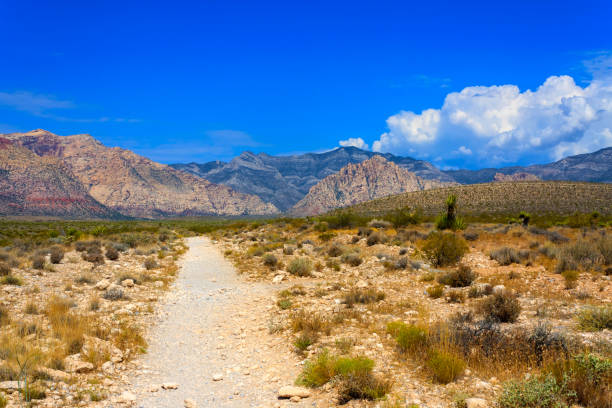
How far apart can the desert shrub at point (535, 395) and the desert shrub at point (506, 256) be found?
1112 cm

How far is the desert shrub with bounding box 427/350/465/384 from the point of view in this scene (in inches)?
212

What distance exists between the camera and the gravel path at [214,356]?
5828 mm

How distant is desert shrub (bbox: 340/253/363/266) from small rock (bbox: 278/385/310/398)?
1238cm

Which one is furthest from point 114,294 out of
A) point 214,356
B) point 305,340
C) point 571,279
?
point 571,279

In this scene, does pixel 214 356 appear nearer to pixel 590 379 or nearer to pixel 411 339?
pixel 411 339

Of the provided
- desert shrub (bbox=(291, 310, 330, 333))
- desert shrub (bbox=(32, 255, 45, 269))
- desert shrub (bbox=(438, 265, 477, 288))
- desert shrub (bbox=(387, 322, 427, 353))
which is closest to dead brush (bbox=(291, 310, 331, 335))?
desert shrub (bbox=(291, 310, 330, 333))

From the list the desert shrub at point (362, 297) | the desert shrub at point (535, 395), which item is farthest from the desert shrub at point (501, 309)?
the desert shrub at point (535, 395)

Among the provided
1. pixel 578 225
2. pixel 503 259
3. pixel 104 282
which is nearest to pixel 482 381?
pixel 503 259

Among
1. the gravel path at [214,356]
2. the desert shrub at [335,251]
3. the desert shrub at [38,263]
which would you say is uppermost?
the desert shrub at [38,263]

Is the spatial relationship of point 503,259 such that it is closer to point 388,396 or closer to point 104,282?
point 388,396

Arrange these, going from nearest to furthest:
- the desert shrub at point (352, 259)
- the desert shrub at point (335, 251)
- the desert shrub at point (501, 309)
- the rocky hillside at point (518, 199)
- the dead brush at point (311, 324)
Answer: the desert shrub at point (501, 309) → the dead brush at point (311, 324) → the desert shrub at point (352, 259) → the desert shrub at point (335, 251) → the rocky hillside at point (518, 199)

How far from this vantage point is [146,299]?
40.2ft

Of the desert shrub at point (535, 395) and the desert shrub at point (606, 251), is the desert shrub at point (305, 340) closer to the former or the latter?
the desert shrub at point (535, 395)

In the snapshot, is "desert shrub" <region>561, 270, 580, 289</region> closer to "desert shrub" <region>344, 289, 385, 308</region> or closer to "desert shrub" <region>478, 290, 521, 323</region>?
"desert shrub" <region>478, 290, 521, 323</region>
